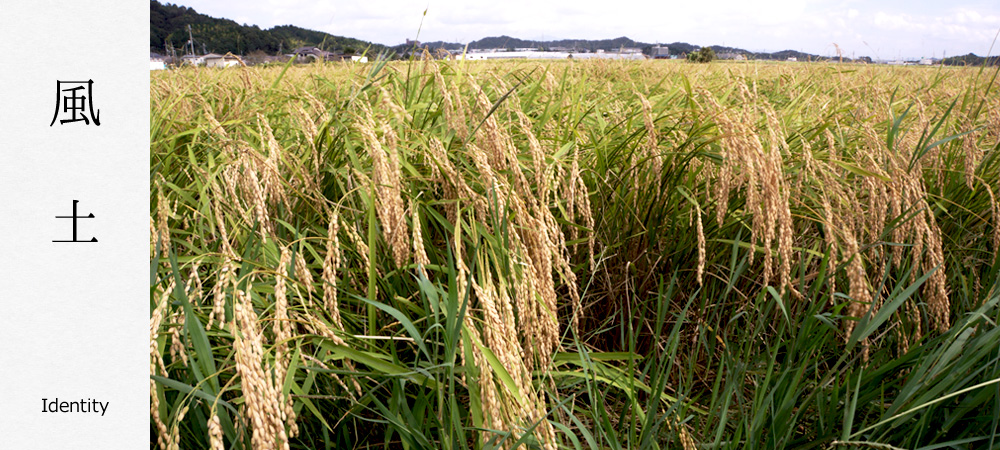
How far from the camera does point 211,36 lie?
5.31m

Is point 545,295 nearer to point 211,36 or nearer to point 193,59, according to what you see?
point 193,59

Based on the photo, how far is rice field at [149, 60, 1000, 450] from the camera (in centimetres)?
117

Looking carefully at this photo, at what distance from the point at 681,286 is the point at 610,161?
1.49 ft

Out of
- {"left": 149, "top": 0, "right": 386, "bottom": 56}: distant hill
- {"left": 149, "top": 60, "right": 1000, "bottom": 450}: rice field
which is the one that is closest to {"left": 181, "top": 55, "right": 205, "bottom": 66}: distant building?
{"left": 149, "top": 0, "right": 386, "bottom": 56}: distant hill

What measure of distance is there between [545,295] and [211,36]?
5.04m

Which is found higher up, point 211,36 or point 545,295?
point 211,36

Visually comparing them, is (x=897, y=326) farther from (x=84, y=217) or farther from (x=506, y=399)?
(x=84, y=217)

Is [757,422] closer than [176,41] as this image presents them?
Yes

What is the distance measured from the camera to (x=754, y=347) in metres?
1.82

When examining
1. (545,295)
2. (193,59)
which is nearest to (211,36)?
(193,59)

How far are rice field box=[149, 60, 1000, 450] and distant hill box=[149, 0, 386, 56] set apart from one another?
2011 millimetres

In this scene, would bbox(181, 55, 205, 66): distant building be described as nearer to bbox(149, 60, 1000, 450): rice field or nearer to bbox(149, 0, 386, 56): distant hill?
bbox(149, 0, 386, 56): distant hill

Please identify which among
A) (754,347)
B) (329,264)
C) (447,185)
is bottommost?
(754,347)

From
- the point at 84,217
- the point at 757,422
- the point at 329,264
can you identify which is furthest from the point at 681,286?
the point at 84,217
